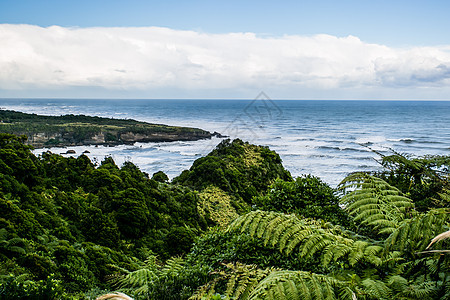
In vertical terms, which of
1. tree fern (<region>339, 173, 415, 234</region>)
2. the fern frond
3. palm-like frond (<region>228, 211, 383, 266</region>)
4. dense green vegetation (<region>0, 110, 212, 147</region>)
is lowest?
dense green vegetation (<region>0, 110, 212, 147</region>)

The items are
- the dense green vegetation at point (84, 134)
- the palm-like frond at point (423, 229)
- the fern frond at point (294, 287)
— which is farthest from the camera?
the dense green vegetation at point (84, 134)

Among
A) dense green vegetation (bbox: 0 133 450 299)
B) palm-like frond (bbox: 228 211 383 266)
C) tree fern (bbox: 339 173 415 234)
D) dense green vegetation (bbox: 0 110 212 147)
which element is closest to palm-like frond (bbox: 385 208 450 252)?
dense green vegetation (bbox: 0 133 450 299)

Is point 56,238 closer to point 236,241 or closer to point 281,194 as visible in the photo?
point 236,241

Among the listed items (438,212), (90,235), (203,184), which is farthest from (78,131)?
(438,212)

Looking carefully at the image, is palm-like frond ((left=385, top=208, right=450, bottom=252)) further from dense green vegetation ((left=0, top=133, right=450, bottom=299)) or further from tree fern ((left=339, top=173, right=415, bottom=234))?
tree fern ((left=339, top=173, right=415, bottom=234))

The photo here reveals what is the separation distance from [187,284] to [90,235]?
455 centimetres

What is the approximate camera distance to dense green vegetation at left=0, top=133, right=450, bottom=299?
2576mm

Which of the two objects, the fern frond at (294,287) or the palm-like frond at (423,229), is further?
the palm-like frond at (423,229)

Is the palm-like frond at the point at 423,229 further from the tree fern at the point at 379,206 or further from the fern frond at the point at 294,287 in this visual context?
the fern frond at the point at 294,287

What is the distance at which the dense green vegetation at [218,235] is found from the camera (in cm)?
258

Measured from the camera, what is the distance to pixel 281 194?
635cm

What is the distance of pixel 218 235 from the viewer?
5168mm

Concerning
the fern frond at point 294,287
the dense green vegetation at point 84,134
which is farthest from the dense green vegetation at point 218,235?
the dense green vegetation at point 84,134

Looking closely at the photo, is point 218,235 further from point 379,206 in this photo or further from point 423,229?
point 423,229
